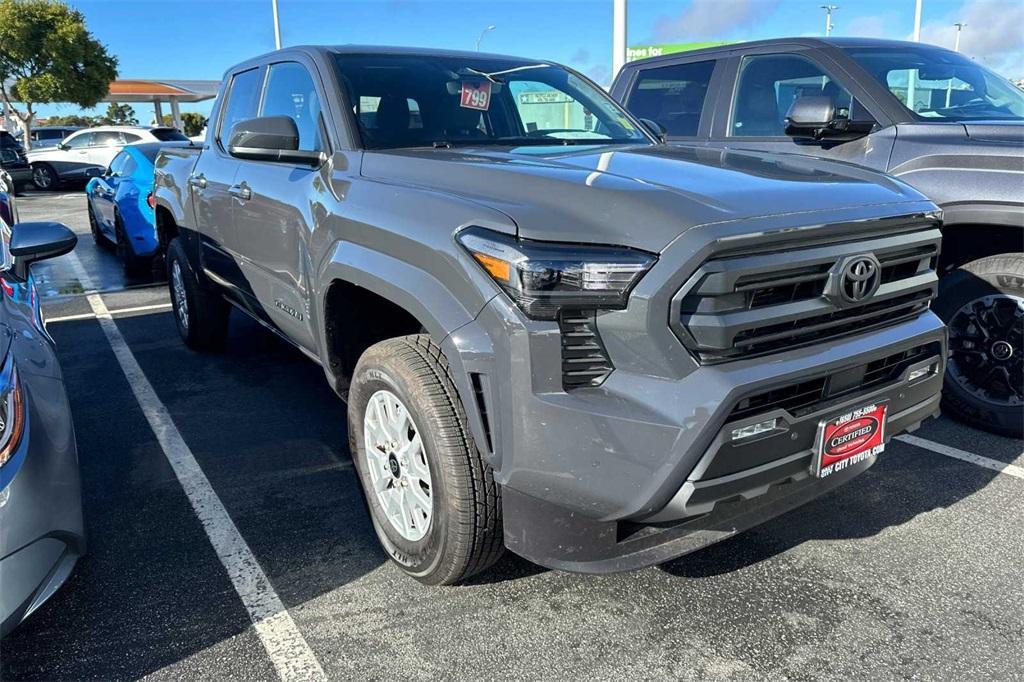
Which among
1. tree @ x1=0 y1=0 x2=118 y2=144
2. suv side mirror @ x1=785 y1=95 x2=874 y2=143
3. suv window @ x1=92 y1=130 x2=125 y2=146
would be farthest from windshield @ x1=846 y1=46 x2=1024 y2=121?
tree @ x1=0 y1=0 x2=118 y2=144

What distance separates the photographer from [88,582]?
110 inches

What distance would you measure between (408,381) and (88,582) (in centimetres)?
145

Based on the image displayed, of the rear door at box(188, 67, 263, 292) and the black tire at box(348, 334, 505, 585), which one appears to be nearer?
the black tire at box(348, 334, 505, 585)

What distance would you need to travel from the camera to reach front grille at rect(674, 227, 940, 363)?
2.03m

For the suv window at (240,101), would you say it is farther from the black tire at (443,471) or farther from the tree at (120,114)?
the tree at (120,114)

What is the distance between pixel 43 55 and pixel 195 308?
31762 millimetres

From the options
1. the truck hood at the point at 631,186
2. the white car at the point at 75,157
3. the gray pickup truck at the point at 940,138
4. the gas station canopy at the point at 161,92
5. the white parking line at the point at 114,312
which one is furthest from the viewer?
the gas station canopy at the point at 161,92

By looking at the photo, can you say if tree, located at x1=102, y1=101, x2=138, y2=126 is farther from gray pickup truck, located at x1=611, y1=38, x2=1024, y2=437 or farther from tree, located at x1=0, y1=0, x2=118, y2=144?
gray pickup truck, located at x1=611, y1=38, x2=1024, y2=437

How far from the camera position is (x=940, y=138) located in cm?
392

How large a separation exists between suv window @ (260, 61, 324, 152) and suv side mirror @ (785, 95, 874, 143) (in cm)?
252

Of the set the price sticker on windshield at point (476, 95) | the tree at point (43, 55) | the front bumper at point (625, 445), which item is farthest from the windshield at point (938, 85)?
the tree at point (43, 55)

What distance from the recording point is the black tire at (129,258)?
8.65m

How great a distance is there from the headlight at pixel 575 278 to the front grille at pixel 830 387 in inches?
17.1

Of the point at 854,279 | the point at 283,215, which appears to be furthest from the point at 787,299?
the point at 283,215
